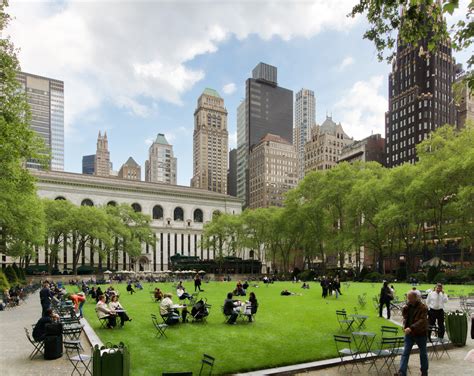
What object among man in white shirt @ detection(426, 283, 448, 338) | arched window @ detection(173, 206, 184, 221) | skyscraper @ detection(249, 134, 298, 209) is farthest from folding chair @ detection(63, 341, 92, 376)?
skyscraper @ detection(249, 134, 298, 209)

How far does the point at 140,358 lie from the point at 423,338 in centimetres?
797

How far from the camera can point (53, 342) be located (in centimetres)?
1403

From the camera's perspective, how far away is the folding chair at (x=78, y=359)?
38.9 ft

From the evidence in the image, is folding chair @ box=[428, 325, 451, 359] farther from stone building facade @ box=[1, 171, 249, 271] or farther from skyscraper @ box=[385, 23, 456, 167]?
skyscraper @ box=[385, 23, 456, 167]

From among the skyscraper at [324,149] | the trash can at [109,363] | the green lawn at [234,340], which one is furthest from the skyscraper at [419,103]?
the trash can at [109,363]

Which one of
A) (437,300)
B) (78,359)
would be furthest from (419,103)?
(78,359)

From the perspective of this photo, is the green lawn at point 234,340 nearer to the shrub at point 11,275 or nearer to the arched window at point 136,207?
the shrub at point 11,275

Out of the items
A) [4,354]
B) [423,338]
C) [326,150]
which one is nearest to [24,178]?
[4,354]

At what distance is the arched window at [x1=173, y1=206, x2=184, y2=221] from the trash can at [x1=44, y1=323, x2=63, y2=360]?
10779 cm

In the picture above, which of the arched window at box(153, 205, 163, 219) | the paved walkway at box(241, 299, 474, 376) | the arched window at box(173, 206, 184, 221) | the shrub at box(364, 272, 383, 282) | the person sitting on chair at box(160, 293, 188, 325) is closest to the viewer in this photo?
the paved walkway at box(241, 299, 474, 376)

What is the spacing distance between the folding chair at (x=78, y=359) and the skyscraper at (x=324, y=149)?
145 meters

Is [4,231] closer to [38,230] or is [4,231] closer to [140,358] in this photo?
[38,230]

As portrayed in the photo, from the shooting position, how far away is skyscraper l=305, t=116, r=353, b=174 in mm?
157000

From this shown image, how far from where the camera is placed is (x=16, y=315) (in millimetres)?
26500
